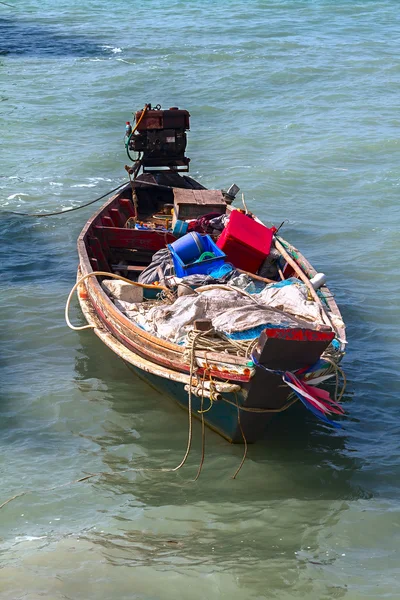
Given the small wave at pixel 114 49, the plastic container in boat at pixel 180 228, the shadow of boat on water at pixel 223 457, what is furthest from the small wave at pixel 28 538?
the small wave at pixel 114 49

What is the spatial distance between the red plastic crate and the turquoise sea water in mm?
1967

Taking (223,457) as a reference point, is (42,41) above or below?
above

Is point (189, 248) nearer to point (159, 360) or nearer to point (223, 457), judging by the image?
point (159, 360)

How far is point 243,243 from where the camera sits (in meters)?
9.73

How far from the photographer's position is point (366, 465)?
312 inches

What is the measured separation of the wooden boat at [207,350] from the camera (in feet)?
22.6

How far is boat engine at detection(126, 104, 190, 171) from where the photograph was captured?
1269 centimetres

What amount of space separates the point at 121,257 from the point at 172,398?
3.27 metres

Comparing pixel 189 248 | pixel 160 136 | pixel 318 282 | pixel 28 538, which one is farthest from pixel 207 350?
pixel 160 136

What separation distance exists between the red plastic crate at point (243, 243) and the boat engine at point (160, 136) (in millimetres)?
3429

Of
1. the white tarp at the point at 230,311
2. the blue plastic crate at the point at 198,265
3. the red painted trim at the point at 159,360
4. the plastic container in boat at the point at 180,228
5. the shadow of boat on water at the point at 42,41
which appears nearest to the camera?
the red painted trim at the point at 159,360

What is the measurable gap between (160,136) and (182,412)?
607 cm

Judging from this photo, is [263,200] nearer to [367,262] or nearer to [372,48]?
[367,262]

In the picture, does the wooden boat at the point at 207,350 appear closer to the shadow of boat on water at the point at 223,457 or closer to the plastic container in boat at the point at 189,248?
the shadow of boat on water at the point at 223,457
